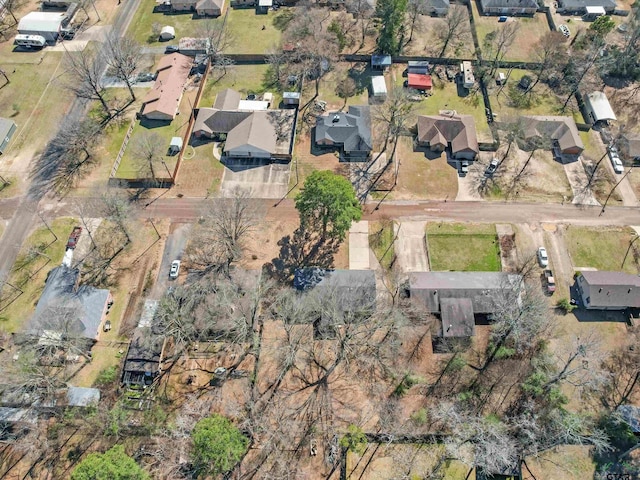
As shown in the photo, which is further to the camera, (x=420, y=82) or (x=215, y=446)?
(x=420, y=82)

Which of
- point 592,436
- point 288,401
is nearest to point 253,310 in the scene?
point 288,401

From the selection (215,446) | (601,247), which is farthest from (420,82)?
(215,446)

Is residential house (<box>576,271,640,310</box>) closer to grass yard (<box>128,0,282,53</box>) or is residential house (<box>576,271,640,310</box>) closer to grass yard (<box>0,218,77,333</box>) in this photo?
grass yard (<box>128,0,282,53</box>)

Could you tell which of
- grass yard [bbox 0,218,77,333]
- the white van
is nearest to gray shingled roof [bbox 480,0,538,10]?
the white van

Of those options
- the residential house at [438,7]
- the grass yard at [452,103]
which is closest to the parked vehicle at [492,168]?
the grass yard at [452,103]

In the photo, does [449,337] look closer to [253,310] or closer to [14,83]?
[253,310]

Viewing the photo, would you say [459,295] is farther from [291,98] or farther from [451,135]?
[291,98]

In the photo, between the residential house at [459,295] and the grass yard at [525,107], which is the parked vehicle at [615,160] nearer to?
the grass yard at [525,107]
